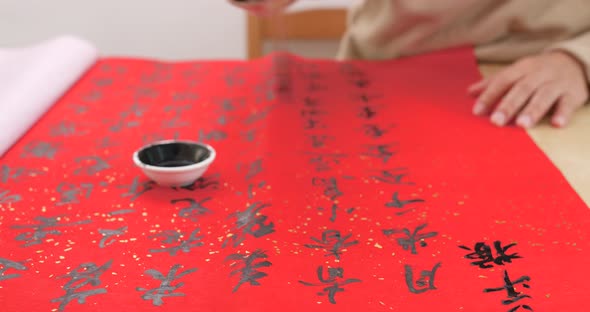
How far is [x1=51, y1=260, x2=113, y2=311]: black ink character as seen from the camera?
528mm

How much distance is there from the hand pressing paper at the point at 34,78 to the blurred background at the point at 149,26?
48.0 inches

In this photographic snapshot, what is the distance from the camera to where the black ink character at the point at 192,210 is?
2.20 feet

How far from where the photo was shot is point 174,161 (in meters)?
0.77

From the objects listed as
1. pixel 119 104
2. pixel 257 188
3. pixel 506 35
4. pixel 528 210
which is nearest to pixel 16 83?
pixel 119 104

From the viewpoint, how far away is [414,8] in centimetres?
125

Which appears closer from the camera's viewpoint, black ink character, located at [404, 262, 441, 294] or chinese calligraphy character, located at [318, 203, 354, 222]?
black ink character, located at [404, 262, 441, 294]

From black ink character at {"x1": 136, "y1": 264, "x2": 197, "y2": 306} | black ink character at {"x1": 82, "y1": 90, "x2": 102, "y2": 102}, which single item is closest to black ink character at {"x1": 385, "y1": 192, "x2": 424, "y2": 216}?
black ink character at {"x1": 136, "y1": 264, "x2": 197, "y2": 306}

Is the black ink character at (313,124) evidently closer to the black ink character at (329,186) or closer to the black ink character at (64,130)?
the black ink character at (329,186)

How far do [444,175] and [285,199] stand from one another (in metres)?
0.19

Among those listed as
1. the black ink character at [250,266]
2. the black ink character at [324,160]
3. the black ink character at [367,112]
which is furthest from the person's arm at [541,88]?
the black ink character at [250,266]

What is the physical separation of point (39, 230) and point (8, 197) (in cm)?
10

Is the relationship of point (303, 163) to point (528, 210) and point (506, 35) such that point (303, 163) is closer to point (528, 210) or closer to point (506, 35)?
point (528, 210)

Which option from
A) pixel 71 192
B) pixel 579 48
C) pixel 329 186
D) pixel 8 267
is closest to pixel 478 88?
pixel 579 48

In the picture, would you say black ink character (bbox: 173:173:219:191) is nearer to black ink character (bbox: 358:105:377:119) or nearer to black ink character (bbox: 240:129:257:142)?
black ink character (bbox: 240:129:257:142)
